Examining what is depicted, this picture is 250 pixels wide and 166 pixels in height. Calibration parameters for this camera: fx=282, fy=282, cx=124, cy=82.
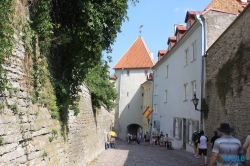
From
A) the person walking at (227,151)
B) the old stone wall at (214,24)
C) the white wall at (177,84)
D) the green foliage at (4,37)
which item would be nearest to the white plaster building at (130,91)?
the white wall at (177,84)

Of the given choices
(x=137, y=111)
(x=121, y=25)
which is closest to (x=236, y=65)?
(x=121, y=25)

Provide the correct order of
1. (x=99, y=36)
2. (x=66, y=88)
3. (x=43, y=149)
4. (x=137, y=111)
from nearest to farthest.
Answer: (x=43, y=149) → (x=99, y=36) → (x=66, y=88) → (x=137, y=111)

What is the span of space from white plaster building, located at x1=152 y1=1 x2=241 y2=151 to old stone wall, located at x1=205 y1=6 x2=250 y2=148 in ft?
5.85

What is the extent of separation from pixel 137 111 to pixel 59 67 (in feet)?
120

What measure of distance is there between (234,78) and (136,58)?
116 feet

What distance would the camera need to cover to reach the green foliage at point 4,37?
4.50 metres

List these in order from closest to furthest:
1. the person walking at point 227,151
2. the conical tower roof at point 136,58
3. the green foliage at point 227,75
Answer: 1. the person walking at point 227,151
2. the green foliage at point 227,75
3. the conical tower roof at point 136,58

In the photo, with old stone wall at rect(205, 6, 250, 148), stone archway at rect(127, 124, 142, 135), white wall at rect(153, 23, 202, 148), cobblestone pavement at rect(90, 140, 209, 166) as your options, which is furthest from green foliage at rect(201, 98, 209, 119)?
stone archway at rect(127, 124, 142, 135)

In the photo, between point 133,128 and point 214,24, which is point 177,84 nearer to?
point 214,24

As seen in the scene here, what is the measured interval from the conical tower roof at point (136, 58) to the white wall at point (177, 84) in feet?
45.1

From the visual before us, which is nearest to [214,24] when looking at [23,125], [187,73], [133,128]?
[187,73]

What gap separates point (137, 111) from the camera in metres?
44.2

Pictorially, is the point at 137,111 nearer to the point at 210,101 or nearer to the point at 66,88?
the point at 210,101

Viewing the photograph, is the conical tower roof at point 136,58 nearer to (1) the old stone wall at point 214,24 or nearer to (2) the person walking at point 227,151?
(1) the old stone wall at point 214,24
